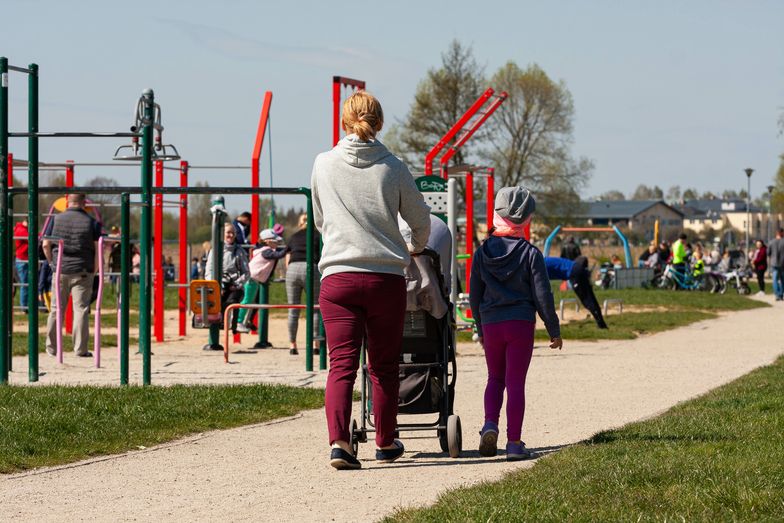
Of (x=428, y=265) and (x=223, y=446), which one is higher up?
(x=428, y=265)

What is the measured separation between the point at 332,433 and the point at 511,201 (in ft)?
5.69

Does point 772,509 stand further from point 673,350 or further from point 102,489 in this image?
point 673,350

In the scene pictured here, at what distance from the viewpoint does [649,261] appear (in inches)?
1558

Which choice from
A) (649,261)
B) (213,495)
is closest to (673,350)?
(213,495)

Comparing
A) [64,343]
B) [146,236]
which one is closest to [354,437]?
[146,236]

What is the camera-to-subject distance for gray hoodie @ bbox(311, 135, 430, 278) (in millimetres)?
6840

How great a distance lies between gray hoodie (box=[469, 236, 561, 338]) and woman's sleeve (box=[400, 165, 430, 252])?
0.58 metres

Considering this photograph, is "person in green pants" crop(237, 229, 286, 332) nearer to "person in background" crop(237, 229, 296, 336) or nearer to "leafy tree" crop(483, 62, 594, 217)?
"person in background" crop(237, 229, 296, 336)

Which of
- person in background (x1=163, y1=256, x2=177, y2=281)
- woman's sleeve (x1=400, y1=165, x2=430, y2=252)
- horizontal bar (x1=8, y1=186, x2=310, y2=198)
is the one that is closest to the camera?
woman's sleeve (x1=400, y1=165, x2=430, y2=252)

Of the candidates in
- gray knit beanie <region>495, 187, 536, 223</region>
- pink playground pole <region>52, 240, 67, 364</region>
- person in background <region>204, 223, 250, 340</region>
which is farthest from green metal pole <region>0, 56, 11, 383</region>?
gray knit beanie <region>495, 187, 536, 223</region>

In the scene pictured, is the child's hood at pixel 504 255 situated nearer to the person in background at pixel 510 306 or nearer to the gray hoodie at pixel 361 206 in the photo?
the person in background at pixel 510 306

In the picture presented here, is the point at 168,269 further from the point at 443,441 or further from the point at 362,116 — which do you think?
the point at 362,116

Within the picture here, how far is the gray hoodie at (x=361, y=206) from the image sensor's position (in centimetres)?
684

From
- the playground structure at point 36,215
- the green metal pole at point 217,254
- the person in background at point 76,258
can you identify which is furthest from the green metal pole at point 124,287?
the green metal pole at point 217,254
